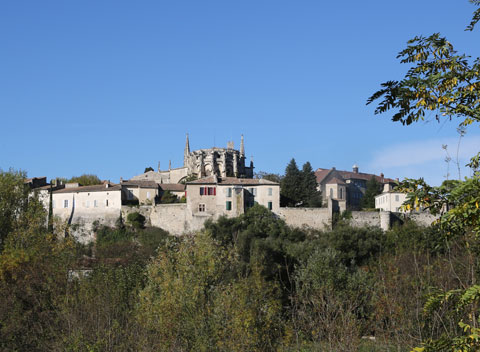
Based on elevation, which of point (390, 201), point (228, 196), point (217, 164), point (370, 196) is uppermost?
point (217, 164)

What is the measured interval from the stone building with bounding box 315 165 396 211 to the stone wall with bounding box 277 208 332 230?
479 inches

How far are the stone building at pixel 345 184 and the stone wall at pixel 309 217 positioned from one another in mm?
12155

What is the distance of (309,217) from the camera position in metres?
52.4

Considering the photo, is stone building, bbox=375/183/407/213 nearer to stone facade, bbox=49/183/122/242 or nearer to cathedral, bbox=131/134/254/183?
cathedral, bbox=131/134/254/183

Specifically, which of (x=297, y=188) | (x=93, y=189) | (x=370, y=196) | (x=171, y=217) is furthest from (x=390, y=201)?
(x=93, y=189)

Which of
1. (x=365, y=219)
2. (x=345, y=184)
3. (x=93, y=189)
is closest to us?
(x=365, y=219)

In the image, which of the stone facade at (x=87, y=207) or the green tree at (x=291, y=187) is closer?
the stone facade at (x=87, y=207)

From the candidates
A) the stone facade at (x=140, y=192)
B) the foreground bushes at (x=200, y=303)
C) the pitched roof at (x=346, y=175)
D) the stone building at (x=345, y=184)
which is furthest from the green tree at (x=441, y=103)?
the pitched roof at (x=346, y=175)

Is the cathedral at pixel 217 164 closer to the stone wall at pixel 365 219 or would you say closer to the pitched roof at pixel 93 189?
the pitched roof at pixel 93 189

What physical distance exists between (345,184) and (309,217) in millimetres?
16973

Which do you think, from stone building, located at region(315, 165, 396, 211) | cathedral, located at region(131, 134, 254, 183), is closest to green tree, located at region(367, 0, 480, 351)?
stone building, located at region(315, 165, 396, 211)

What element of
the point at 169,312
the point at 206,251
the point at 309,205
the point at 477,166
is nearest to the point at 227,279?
the point at 206,251

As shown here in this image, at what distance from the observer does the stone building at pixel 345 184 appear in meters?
66.4

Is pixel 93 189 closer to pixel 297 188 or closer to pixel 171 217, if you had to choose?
pixel 171 217
